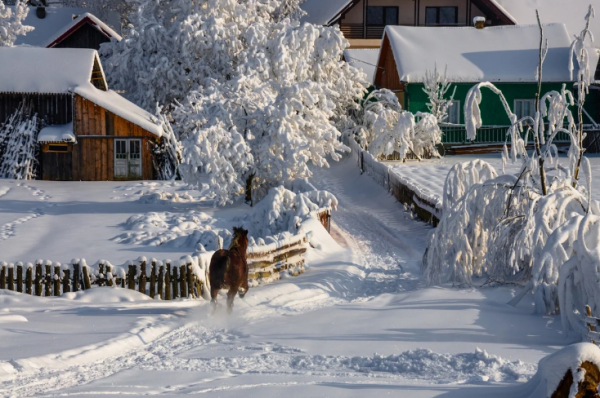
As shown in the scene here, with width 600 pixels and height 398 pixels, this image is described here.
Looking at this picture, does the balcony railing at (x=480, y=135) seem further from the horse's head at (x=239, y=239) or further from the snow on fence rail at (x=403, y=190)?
the horse's head at (x=239, y=239)

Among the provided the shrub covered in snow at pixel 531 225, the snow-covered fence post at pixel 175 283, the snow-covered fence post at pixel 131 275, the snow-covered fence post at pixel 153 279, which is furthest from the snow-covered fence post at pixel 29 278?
the shrub covered in snow at pixel 531 225

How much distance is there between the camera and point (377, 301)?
13.5m

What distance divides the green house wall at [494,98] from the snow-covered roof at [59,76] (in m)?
14.0

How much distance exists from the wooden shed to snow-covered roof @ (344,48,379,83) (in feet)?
53.2

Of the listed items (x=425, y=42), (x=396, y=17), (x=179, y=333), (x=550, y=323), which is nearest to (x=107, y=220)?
(x=179, y=333)

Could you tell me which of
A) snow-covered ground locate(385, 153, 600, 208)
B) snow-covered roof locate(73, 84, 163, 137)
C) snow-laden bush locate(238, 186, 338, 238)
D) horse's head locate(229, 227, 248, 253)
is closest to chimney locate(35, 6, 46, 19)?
snow-covered roof locate(73, 84, 163, 137)

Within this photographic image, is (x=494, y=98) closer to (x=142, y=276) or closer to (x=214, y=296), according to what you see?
(x=142, y=276)

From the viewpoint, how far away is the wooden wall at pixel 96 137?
35.4m

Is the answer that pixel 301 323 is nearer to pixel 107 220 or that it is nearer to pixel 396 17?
pixel 107 220

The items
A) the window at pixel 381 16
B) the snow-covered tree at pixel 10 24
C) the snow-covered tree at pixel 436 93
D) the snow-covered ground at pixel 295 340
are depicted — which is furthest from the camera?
the window at pixel 381 16

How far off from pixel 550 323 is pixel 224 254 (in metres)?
4.94

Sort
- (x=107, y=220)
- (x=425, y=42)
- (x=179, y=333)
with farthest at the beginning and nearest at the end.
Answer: (x=425, y=42) < (x=107, y=220) < (x=179, y=333)

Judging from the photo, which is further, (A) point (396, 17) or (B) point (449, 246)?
(A) point (396, 17)

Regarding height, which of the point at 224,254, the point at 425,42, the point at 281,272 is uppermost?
the point at 425,42
